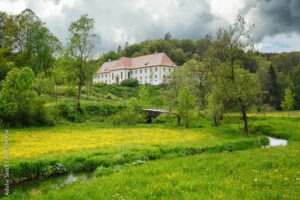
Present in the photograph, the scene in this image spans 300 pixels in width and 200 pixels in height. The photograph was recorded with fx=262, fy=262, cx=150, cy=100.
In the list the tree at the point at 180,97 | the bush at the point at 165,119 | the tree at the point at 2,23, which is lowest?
the bush at the point at 165,119

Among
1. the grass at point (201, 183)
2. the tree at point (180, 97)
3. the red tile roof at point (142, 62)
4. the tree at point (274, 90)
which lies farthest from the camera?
the red tile roof at point (142, 62)

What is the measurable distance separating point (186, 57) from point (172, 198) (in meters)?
126

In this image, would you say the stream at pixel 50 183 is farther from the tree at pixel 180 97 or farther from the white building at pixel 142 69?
the white building at pixel 142 69

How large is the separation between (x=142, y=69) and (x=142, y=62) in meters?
3.06

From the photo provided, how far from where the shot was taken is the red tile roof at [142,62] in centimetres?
10369

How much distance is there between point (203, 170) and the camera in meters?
13.1

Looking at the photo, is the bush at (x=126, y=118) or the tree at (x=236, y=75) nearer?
the tree at (x=236, y=75)

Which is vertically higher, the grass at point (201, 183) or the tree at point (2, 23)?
the tree at point (2, 23)

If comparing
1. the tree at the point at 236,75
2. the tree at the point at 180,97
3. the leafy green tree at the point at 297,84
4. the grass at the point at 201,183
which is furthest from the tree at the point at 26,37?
the leafy green tree at the point at 297,84

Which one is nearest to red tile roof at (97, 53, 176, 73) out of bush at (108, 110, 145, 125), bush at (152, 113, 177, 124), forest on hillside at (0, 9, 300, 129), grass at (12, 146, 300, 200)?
forest on hillside at (0, 9, 300, 129)

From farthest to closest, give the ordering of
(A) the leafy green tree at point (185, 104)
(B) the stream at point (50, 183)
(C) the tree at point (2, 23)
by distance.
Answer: (C) the tree at point (2, 23), (A) the leafy green tree at point (185, 104), (B) the stream at point (50, 183)

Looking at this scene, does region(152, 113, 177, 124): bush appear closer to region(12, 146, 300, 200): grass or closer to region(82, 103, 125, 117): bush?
region(82, 103, 125, 117): bush

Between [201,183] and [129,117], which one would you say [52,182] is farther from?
[129,117]

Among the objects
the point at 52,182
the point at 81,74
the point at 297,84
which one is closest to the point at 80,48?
the point at 81,74
